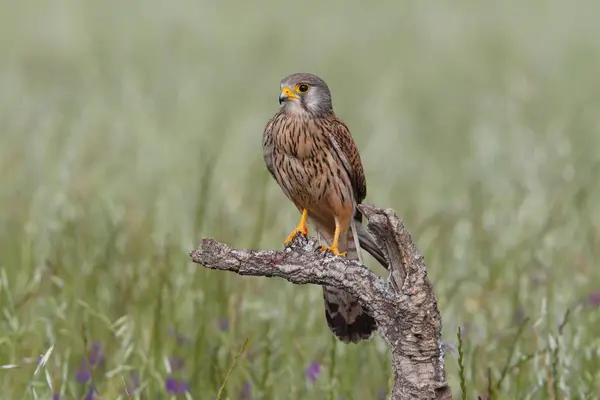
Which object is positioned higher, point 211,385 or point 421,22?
point 421,22

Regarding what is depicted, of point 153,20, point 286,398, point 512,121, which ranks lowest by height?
point 286,398

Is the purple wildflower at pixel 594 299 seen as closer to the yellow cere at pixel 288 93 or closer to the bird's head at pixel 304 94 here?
the bird's head at pixel 304 94

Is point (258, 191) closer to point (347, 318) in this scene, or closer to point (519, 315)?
point (519, 315)

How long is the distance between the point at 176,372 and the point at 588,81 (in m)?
9.64

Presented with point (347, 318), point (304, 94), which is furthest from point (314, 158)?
point (347, 318)

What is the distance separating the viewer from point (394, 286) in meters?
3.26

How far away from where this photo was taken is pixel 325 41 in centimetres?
1566

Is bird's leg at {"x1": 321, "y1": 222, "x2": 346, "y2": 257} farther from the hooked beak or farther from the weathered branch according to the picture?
the weathered branch

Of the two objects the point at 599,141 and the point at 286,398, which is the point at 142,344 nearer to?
the point at 286,398

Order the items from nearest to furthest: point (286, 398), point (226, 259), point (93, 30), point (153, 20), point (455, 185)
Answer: point (226, 259)
point (286, 398)
point (455, 185)
point (93, 30)
point (153, 20)

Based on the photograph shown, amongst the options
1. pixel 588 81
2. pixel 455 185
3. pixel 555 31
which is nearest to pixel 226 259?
pixel 455 185

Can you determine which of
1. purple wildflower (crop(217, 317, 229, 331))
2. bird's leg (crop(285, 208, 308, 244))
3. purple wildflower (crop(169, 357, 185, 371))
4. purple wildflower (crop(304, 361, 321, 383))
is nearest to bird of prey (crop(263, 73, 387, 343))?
bird's leg (crop(285, 208, 308, 244))

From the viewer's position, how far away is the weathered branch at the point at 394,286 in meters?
3.18

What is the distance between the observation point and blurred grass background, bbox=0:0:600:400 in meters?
4.77
